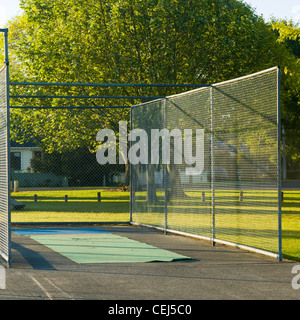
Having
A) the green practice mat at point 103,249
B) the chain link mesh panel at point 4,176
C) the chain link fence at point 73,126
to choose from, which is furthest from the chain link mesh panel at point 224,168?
the chain link mesh panel at point 4,176

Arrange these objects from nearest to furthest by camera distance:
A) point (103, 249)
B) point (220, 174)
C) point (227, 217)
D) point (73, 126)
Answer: point (103, 249) < point (227, 217) < point (220, 174) < point (73, 126)

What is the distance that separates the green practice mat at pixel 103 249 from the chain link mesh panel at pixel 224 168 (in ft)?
4.30

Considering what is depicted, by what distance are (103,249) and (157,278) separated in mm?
2873

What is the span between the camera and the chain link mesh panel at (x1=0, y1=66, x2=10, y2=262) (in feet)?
28.0

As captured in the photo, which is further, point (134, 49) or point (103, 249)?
point (134, 49)

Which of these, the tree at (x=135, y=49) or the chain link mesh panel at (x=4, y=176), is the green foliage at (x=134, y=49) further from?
the chain link mesh panel at (x=4, y=176)

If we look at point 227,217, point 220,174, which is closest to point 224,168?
point 220,174

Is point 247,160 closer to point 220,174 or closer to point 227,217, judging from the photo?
point 220,174

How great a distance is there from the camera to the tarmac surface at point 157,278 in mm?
6469

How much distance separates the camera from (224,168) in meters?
10.6

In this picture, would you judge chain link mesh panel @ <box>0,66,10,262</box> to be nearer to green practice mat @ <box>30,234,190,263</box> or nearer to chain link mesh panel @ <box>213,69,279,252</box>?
green practice mat @ <box>30,234,190,263</box>

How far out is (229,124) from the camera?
10.2m
